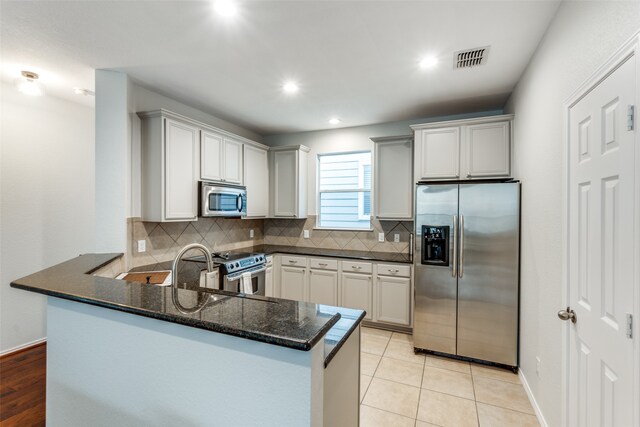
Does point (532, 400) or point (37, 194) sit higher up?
point (37, 194)

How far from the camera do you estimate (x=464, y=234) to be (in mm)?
2875

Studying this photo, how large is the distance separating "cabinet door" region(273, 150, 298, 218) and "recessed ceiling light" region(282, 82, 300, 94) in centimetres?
137

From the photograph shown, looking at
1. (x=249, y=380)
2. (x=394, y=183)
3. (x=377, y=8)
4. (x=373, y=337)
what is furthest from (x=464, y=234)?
(x=249, y=380)

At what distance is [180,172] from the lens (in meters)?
3.05

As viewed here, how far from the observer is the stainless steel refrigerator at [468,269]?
8.91ft

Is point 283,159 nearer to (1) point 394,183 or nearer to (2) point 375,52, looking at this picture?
(1) point 394,183

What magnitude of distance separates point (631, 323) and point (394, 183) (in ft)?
9.38

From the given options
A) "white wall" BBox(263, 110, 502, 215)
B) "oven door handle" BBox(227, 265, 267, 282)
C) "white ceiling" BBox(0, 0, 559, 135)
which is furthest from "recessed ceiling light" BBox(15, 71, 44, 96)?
"white wall" BBox(263, 110, 502, 215)

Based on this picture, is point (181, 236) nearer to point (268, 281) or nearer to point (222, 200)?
point (222, 200)

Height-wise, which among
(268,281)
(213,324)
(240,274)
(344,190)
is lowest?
(268,281)

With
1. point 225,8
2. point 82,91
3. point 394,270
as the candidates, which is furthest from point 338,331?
point 82,91

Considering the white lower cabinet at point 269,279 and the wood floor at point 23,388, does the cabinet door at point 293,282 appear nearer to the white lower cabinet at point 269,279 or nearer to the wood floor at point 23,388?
the white lower cabinet at point 269,279

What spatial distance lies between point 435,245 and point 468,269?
0.37 meters

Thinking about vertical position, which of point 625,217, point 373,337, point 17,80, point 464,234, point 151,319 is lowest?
point 373,337
